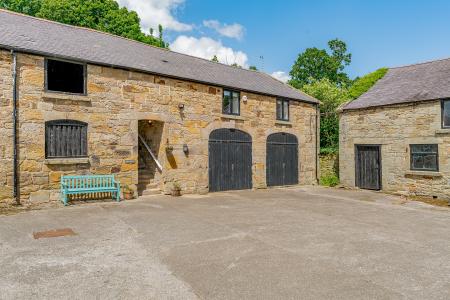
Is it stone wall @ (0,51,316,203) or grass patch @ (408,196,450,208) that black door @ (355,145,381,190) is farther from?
stone wall @ (0,51,316,203)

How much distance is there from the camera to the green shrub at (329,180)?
1770 centimetres

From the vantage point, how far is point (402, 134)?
14.4m

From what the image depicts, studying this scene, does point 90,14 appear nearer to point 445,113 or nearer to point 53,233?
point 53,233

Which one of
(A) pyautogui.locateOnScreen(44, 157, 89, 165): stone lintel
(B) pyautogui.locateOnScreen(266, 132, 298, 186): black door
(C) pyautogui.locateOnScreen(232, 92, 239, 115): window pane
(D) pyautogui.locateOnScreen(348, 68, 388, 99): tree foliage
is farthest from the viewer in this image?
(D) pyautogui.locateOnScreen(348, 68, 388, 99): tree foliage

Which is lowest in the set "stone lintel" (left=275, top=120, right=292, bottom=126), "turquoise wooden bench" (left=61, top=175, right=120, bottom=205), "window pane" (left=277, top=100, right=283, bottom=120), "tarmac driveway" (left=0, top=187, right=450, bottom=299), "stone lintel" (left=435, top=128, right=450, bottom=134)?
"tarmac driveway" (left=0, top=187, right=450, bottom=299)

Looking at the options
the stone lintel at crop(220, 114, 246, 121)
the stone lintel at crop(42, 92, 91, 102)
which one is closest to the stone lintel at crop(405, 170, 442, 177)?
the stone lintel at crop(220, 114, 246, 121)

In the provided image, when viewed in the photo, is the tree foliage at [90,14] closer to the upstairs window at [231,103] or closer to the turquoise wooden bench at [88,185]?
the upstairs window at [231,103]

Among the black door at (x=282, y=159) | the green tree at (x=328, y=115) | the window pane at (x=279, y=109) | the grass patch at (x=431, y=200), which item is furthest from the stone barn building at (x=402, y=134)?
the window pane at (x=279, y=109)

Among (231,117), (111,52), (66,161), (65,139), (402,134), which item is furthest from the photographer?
(402,134)

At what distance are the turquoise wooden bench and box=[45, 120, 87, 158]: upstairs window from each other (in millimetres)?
770

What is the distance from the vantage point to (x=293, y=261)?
5.16m

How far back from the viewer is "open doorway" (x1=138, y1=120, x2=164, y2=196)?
12.4 meters

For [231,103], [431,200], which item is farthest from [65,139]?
[431,200]

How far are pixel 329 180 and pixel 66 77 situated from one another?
1425 centimetres
